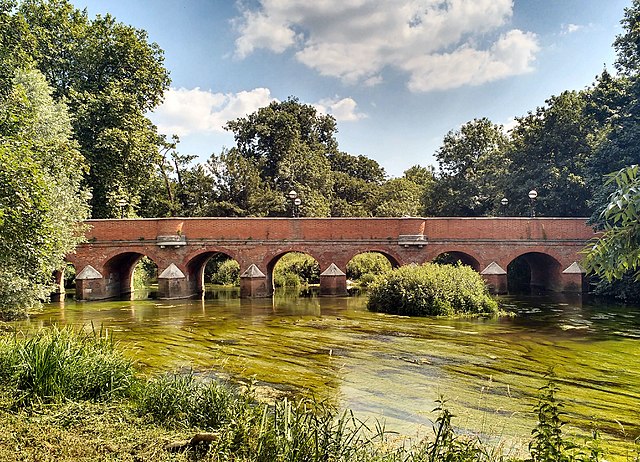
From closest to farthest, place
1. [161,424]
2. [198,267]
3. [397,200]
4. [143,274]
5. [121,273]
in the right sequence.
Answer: [161,424]
[121,273]
[198,267]
[143,274]
[397,200]

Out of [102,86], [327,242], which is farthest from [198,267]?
[102,86]

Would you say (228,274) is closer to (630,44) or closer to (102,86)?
(102,86)

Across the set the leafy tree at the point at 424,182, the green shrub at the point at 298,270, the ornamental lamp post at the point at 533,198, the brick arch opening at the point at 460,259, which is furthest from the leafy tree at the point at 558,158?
the green shrub at the point at 298,270

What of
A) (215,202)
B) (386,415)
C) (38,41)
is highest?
(38,41)

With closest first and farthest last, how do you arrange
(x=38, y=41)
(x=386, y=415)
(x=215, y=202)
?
(x=386, y=415) → (x=38, y=41) → (x=215, y=202)

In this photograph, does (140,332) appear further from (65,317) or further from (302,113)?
(302,113)

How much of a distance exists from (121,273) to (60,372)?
74.6 ft

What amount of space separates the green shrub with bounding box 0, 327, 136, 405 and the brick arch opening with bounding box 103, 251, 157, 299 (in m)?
18.8

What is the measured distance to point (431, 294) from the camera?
732 inches

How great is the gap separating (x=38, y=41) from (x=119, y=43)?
403 centimetres

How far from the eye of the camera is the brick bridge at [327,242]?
25.4m

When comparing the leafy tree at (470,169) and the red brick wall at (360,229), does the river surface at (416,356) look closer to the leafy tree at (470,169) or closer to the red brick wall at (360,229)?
the red brick wall at (360,229)

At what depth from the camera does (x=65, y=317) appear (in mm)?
18672

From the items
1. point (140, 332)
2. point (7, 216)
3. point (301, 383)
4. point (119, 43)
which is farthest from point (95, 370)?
point (119, 43)
